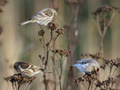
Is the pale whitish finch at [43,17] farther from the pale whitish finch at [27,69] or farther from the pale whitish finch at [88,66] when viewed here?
the pale whitish finch at [88,66]

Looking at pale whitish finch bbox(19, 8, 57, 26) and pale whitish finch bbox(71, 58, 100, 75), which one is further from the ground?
pale whitish finch bbox(19, 8, 57, 26)

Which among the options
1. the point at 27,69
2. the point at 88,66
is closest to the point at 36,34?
the point at 27,69

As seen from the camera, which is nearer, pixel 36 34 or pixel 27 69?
pixel 27 69

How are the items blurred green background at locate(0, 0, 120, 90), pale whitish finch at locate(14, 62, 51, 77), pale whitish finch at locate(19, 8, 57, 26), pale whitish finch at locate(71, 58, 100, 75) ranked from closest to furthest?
1. pale whitish finch at locate(71, 58, 100, 75)
2. pale whitish finch at locate(14, 62, 51, 77)
3. pale whitish finch at locate(19, 8, 57, 26)
4. blurred green background at locate(0, 0, 120, 90)

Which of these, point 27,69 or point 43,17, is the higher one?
point 43,17

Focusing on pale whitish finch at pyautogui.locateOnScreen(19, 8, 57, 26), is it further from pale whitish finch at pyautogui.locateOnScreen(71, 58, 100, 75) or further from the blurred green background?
the blurred green background

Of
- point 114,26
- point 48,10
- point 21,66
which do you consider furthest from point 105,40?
point 21,66

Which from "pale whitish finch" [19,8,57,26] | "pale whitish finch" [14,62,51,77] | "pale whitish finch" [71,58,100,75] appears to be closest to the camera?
"pale whitish finch" [71,58,100,75]

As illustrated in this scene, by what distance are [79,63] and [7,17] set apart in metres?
5.64

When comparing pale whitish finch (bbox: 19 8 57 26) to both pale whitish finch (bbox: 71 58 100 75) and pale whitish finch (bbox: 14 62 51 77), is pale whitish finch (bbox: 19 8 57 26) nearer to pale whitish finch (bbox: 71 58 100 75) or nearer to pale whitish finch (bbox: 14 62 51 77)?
pale whitish finch (bbox: 14 62 51 77)

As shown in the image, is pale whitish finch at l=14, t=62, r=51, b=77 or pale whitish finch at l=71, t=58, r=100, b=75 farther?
pale whitish finch at l=14, t=62, r=51, b=77

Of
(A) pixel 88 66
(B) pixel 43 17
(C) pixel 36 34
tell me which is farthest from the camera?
(C) pixel 36 34

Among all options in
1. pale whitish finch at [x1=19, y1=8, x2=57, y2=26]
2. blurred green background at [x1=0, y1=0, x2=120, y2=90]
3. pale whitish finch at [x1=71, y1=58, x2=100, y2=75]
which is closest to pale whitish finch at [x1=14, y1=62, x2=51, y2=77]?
pale whitish finch at [x1=71, y1=58, x2=100, y2=75]

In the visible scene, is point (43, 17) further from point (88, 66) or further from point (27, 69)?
point (88, 66)
